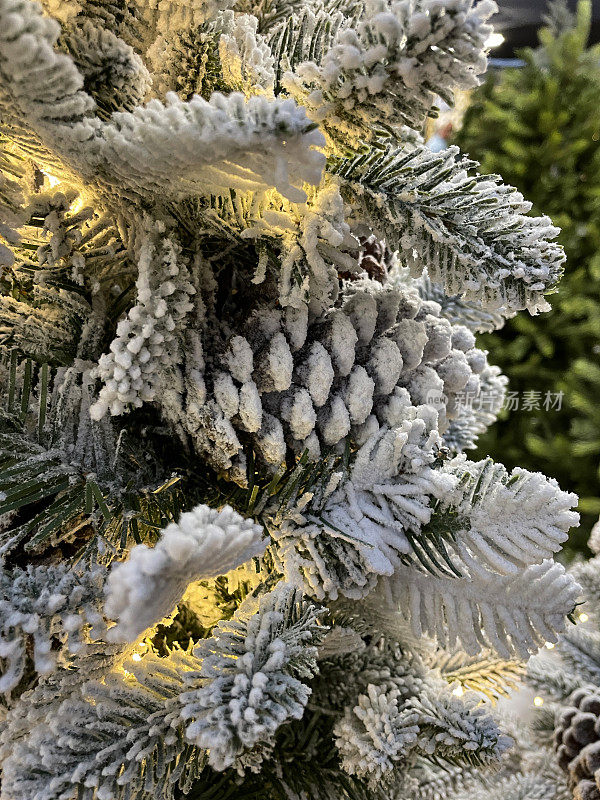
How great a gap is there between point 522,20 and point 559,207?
42 cm

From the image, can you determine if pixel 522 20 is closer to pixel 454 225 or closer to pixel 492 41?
pixel 492 41

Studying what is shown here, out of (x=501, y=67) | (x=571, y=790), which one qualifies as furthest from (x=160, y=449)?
(x=501, y=67)

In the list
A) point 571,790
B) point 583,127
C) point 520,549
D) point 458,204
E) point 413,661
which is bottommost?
point 571,790

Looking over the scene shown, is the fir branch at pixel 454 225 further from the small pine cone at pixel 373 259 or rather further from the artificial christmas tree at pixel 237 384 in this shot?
the small pine cone at pixel 373 259

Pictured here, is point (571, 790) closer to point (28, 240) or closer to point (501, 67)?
point (28, 240)

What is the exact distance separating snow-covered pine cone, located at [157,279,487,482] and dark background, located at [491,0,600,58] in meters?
1.07

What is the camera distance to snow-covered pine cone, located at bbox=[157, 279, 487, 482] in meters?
0.31

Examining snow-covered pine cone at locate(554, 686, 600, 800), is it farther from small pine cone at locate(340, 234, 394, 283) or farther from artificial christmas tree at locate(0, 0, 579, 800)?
small pine cone at locate(340, 234, 394, 283)

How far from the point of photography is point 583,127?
102cm

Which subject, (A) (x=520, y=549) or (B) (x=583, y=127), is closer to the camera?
(A) (x=520, y=549)

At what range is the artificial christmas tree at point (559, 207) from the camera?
1.03 m

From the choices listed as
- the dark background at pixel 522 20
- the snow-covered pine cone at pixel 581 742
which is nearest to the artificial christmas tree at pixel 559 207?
the dark background at pixel 522 20

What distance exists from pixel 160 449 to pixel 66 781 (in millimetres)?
165

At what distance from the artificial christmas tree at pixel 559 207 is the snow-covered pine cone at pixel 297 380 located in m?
0.71
